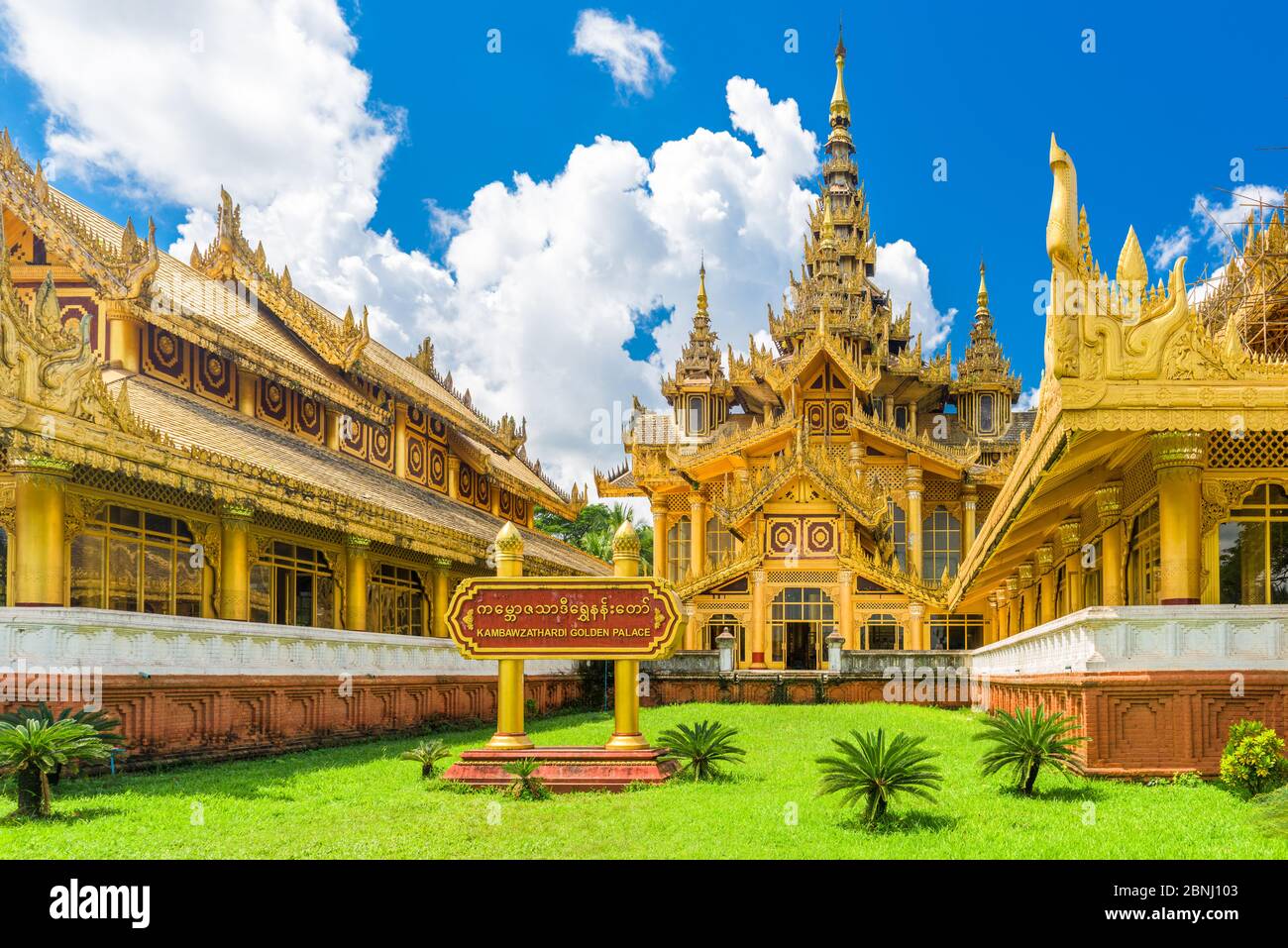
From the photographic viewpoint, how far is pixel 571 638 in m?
14.9

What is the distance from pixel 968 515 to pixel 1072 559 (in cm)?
1772

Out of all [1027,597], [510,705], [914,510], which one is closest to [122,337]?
[510,705]

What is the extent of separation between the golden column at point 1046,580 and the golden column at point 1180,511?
478 inches

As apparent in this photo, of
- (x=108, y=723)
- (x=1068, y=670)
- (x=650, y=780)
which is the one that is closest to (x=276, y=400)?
(x=108, y=723)

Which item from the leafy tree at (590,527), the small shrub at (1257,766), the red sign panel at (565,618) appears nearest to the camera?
the small shrub at (1257,766)

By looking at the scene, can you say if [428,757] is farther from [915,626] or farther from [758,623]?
[915,626]

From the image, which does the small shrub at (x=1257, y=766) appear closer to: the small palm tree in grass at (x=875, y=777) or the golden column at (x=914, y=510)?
the small palm tree in grass at (x=875, y=777)

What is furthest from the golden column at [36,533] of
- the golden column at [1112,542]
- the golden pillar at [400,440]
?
the golden pillar at [400,440]

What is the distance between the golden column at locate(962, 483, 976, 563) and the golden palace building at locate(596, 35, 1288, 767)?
0.16 meters

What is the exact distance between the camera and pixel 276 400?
24.3 meters

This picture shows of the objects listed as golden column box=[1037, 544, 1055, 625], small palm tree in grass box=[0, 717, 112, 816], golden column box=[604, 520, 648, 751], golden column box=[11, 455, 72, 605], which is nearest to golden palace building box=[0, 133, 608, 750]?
golden column box=[11, 455, 72, 605]

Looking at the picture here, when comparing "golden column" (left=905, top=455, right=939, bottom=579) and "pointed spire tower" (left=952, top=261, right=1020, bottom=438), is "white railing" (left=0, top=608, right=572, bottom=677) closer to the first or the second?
"golden column" (left=905, top=455, right=939, bottom=579)

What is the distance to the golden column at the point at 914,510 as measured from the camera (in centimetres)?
4031
